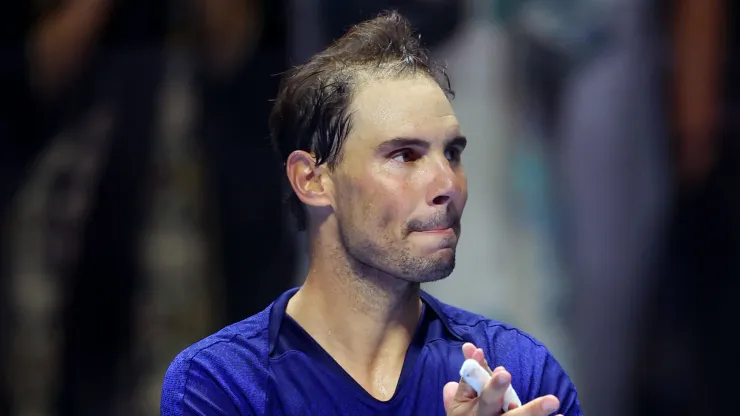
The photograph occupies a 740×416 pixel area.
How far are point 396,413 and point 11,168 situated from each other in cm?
191

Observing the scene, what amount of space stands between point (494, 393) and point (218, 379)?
0.50 meters

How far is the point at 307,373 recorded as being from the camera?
1.58 metres

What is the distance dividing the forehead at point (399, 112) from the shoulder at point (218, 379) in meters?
0.39

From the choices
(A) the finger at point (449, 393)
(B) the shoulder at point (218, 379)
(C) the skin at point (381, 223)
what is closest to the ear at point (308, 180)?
(C) the skin at point (381, 223)

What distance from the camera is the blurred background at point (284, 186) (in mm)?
2914

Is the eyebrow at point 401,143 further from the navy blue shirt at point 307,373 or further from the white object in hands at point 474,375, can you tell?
the white object in hands at point 474,375

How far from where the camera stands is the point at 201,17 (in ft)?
9.90

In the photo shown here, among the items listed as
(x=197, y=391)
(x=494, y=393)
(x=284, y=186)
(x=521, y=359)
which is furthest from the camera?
(x=284, y=186)

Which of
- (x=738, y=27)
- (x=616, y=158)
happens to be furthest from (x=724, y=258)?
(x=738, y=27)

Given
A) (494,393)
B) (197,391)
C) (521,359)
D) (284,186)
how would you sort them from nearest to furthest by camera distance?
(494,393), (197,391), (521,359), (284,186)

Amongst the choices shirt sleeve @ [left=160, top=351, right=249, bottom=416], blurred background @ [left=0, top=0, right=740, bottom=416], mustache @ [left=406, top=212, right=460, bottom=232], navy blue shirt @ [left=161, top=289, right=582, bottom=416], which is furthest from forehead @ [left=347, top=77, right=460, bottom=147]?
blurred background @ [left=0, top=0, right=740, bottom=416]

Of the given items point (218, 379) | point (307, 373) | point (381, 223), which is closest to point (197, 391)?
point (218, 379)

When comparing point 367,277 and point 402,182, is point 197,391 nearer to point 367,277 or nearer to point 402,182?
point 367,277

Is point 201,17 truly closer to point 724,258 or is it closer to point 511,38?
point 511,38
